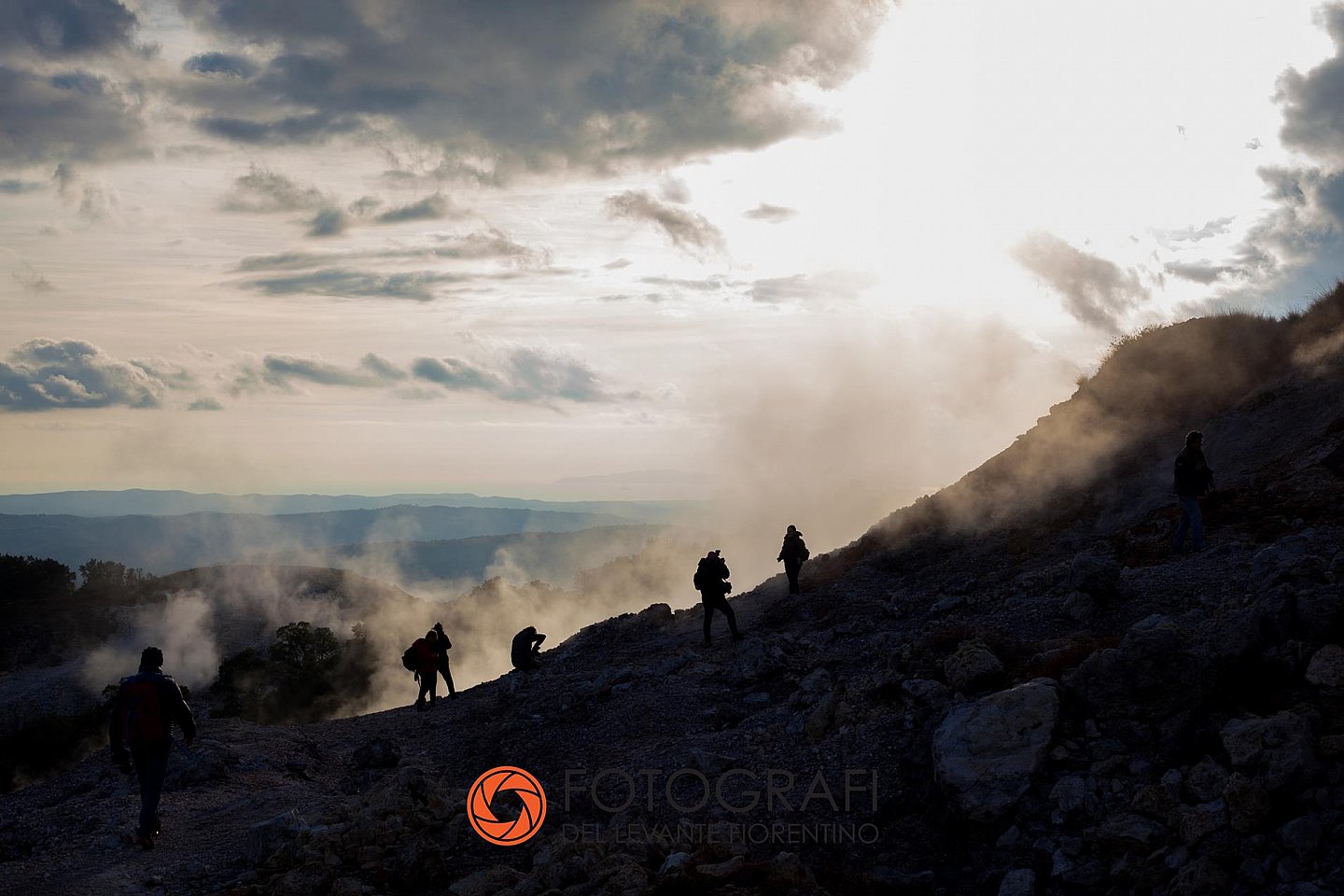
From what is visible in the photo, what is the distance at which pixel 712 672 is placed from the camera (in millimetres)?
19453

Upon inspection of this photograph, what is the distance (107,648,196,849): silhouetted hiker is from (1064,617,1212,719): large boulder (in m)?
12.1

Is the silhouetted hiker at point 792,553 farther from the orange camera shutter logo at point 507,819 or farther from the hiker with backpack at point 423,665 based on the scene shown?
the orange camera shutter logo at point 507,819

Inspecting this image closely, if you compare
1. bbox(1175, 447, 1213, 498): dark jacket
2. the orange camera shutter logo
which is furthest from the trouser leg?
bbox(1175, 447, 1213, 498): dark jacket

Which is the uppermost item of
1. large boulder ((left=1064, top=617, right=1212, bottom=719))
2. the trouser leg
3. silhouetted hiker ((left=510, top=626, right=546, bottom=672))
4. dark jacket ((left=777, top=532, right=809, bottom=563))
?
dark jacket ((left=777, top=532, right=809, bottom=563))

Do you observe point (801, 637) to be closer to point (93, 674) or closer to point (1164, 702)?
point (1164, 702)

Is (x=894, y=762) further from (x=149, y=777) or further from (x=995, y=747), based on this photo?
(x=149, y=777)

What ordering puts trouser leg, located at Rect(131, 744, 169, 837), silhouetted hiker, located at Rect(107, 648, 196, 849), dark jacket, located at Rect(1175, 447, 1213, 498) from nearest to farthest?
silhouetted hiker, located at Rect(107, 648, 196, 849) → trouser leg, located at Rect(131, 744, 169, 837) → dark jacket, located at Rect(1175, 447, 1213, 498)

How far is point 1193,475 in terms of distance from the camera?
18.0m

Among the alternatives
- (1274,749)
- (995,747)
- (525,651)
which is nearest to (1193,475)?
(995,747)

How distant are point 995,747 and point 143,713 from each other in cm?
1146

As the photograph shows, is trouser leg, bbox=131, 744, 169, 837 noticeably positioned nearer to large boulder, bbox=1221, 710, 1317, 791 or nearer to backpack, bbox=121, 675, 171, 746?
backpack, bbox=121, 675, 171, 746

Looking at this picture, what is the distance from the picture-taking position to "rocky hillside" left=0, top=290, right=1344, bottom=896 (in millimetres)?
9102

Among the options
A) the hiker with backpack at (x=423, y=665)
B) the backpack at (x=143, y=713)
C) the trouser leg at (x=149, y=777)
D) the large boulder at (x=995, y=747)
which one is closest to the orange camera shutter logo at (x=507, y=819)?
the trouser leg at (x=149, y=777)

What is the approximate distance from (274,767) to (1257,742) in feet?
56.4
